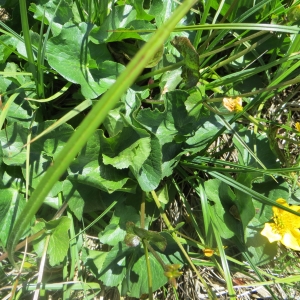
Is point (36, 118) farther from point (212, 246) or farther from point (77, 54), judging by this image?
point (212, 246)

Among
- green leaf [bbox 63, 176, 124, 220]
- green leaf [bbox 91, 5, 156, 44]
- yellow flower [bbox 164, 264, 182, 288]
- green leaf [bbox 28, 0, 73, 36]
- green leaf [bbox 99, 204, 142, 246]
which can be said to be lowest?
yellow flower [bbox 164, 264, 182, 288]

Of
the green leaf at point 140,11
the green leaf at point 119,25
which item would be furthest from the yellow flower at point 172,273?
the green leaf at point 140,11

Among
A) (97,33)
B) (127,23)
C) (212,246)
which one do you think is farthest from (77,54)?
(212,246)

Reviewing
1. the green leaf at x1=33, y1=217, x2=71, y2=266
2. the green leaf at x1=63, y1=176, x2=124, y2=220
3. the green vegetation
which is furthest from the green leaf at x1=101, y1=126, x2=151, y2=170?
the green leaf at x1=33, y1=217, x2=71, y2=266

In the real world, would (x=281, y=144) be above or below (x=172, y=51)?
below

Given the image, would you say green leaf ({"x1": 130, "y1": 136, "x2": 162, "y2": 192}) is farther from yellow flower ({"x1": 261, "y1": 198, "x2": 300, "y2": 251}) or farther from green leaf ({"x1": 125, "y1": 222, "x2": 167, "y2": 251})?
yellow flower ({"x1": 261, "y1": 198, "x2": 300, "y2": 251})

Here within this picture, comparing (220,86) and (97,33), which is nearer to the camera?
(97,33)

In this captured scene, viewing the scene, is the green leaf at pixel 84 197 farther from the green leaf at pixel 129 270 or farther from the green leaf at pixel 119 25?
the green leaf at pixel 119 25

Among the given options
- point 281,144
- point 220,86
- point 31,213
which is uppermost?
point 220,86
